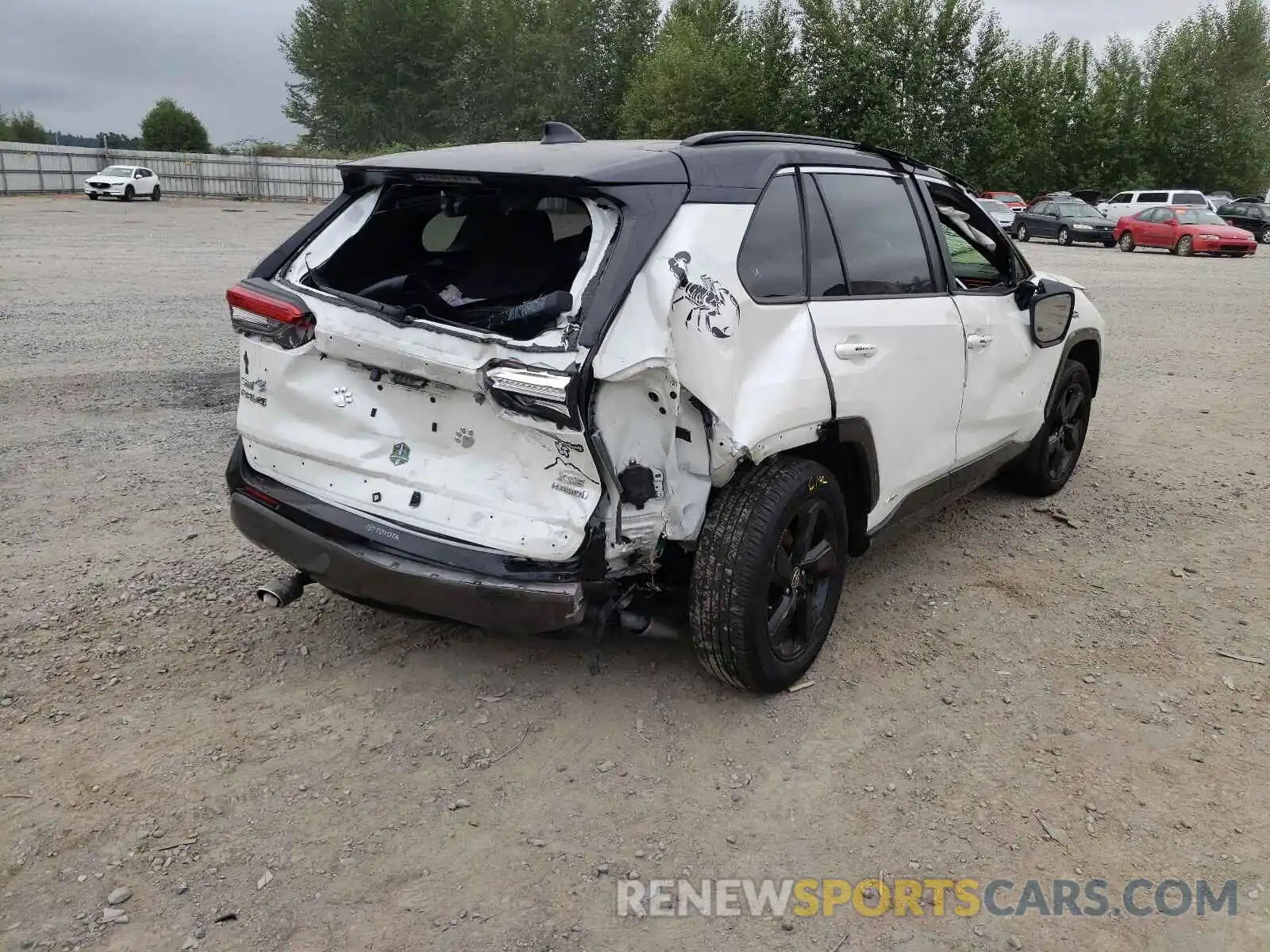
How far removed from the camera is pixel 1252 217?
A: 33750 mm

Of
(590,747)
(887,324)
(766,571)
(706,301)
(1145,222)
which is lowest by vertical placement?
(590,747)

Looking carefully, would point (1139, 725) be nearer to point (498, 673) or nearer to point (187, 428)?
point (498, 673)

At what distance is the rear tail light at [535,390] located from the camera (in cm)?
269

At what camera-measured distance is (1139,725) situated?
131 inches

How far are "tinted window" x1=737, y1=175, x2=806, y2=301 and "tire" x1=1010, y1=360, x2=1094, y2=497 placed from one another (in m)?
2.37

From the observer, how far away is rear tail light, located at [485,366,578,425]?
2.69 m

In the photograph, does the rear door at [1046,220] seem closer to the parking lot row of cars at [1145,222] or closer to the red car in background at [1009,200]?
the parking lot row of cars at [1145,222]

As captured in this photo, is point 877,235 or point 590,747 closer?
point 590,747

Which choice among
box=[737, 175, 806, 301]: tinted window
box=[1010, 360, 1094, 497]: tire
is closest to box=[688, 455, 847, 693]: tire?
box=[737, 175, 806, 301]: tinted window

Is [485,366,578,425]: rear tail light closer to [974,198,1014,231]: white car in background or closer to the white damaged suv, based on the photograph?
the white damaged suv

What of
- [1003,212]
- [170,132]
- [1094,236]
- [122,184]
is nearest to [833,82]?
[1003,212]

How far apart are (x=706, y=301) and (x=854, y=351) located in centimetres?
74

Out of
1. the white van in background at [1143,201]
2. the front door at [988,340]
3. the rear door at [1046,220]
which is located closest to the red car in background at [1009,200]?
the white van in background at [1143,201]

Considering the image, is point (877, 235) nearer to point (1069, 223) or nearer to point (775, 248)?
point (775, 248)
